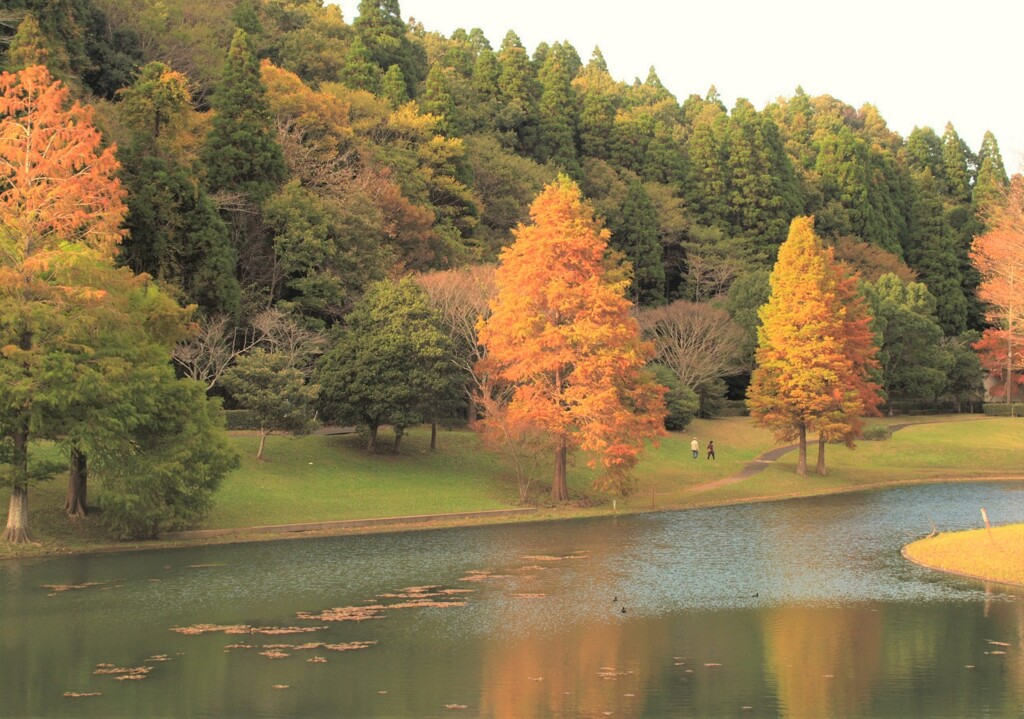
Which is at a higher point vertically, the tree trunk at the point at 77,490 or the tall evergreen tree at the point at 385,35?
the tall evergreen tree at the point at 385,35

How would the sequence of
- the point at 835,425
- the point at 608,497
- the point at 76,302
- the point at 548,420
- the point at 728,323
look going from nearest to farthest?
the point at 76,302, the point at 548,420, the point at 608,497, the point at 835,425, the point at 728,323

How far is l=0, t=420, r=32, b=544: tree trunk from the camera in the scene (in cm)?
3209

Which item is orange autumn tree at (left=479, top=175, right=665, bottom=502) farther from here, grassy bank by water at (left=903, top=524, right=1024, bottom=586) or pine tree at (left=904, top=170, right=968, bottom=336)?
pine tree at (left=904, top=170, right=968, bottom=336)

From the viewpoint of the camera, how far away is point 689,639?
71.2ft

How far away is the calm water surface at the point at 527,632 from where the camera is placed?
1741 centimetres

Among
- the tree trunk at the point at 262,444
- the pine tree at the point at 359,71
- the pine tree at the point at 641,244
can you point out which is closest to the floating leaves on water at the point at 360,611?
the tree trunk at the point at 262,444

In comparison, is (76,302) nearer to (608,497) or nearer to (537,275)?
(537,275)

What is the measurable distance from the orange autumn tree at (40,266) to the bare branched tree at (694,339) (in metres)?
44.0

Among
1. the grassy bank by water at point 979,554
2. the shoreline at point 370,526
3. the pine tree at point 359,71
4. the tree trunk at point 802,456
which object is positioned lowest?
the shoreline at point 370,526

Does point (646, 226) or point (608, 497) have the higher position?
point (646, 226)

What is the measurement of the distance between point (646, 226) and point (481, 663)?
69658 mm

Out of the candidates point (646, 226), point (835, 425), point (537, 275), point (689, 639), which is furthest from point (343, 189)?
point (689, 639)

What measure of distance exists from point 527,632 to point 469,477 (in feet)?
81.5

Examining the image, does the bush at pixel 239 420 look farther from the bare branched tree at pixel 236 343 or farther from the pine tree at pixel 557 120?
the pine tree at pixel 557 120
